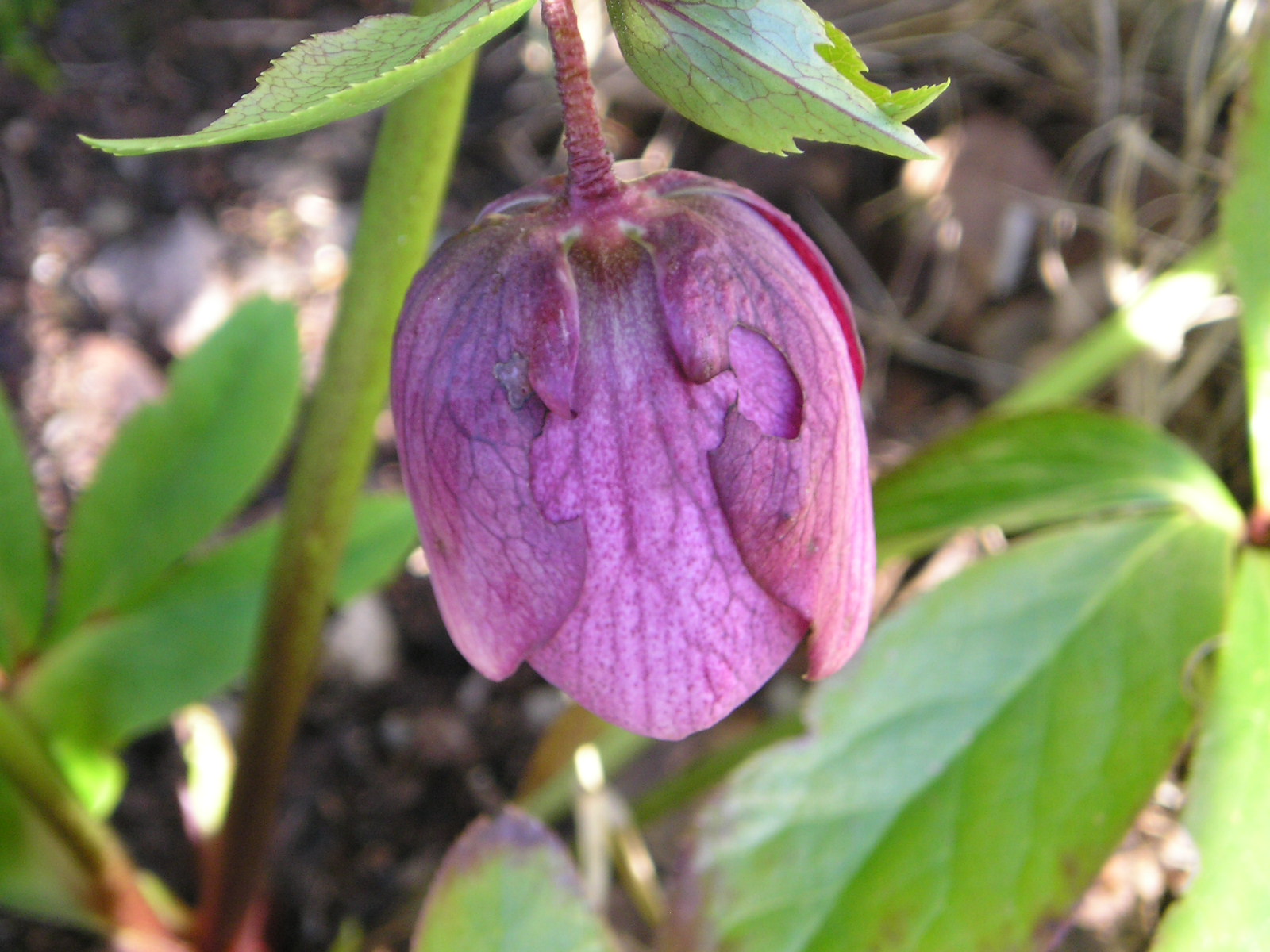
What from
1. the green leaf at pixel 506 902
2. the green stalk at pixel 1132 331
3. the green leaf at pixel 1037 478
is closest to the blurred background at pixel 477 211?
the green stalk at pixel 1132 331

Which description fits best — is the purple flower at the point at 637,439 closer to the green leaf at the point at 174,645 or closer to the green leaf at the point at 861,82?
the green leaf at the point at 861,82

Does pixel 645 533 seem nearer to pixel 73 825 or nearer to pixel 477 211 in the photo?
pixel 73 825

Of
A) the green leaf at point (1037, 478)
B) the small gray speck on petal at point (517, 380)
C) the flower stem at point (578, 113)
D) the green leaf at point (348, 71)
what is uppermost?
the green leaf at point (348, 71)

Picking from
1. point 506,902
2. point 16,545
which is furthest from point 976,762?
point 16,545

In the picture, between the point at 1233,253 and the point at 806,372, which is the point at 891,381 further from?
the point at 806,372

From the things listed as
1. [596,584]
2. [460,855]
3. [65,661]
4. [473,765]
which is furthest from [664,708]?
[473,765]

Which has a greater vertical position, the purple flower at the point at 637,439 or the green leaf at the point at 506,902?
the purple flower at the point at 637,439

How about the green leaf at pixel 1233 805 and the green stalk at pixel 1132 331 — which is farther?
the green stalk at pixel 1132 331
